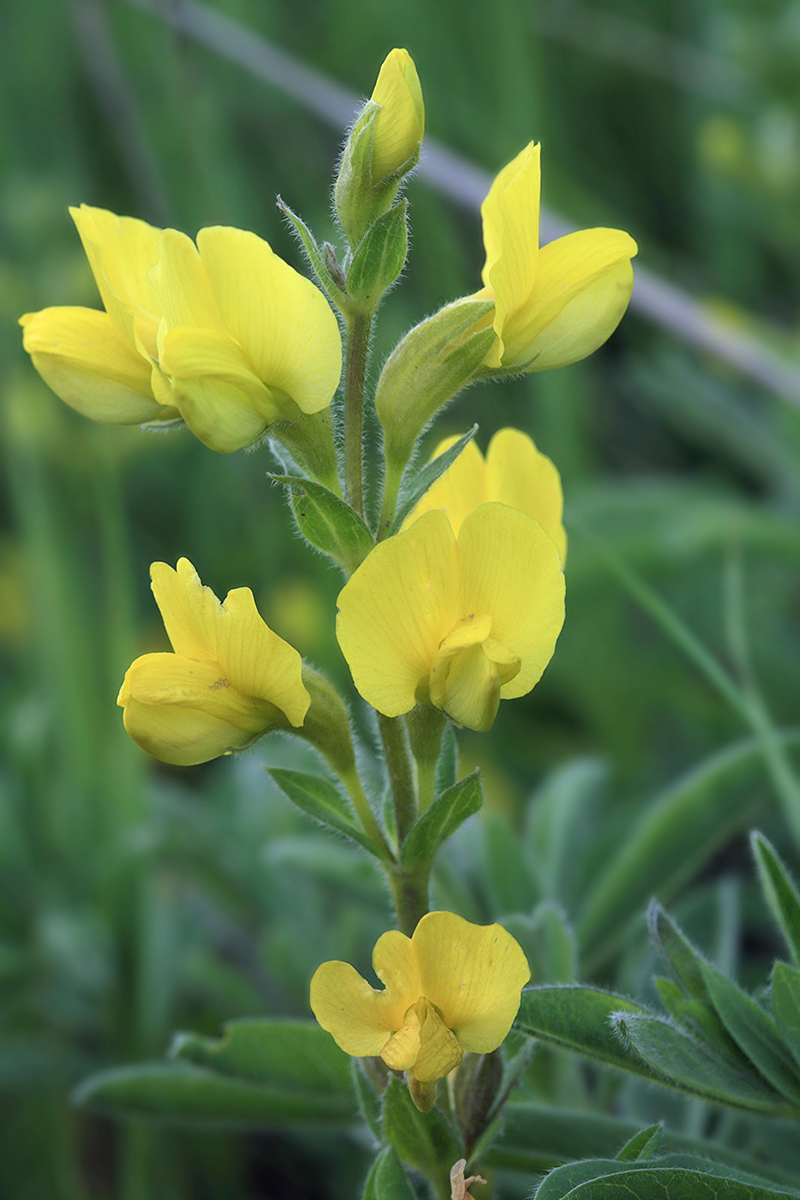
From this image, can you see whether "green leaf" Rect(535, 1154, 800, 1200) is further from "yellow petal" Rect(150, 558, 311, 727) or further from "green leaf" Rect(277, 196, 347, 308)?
"green leaf" Rect(277, 196, 347, 308)

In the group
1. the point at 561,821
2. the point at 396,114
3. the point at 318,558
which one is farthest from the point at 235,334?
the point at 318,558

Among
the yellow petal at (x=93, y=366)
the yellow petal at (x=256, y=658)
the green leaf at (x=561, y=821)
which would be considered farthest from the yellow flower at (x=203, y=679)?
the green leaf at (x=561, y=821)

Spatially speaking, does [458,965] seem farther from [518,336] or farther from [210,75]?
[210,75]

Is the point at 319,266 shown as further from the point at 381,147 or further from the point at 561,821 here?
the point at 561,821

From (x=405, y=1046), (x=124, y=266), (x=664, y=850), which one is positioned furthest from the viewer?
(x=664, y=850)

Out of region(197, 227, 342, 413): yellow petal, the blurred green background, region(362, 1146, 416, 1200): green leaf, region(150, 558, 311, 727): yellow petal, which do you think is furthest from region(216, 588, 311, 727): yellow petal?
the blurred green background

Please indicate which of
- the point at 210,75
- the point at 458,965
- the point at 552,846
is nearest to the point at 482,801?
the point at 458,965
